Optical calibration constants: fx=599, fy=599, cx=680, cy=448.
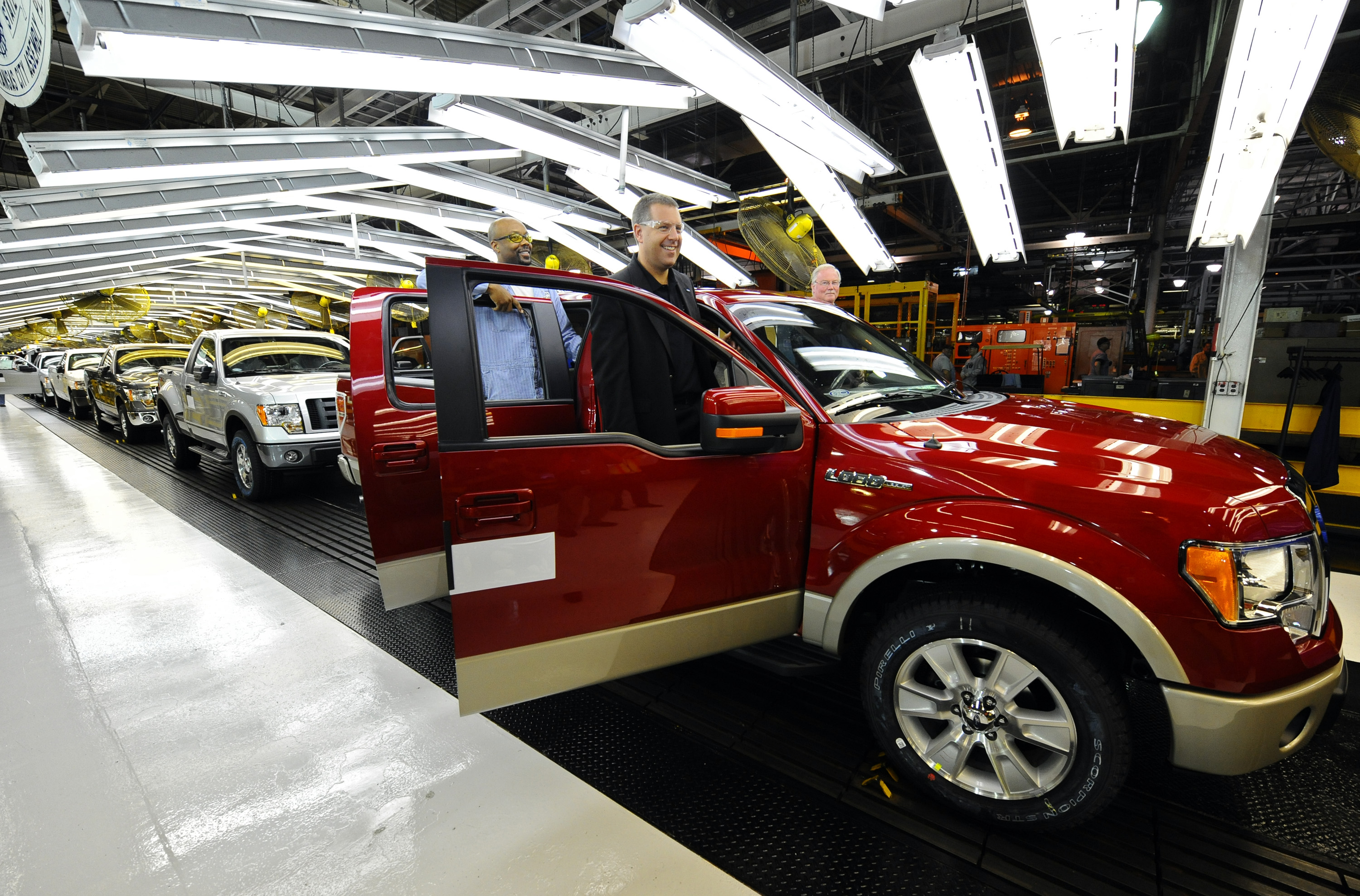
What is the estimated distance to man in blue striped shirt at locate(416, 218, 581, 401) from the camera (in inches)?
105

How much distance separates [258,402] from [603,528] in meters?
4.32

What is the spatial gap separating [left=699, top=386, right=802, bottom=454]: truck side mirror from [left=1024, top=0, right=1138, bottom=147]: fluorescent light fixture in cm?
296

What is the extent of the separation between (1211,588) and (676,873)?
1.49 metres

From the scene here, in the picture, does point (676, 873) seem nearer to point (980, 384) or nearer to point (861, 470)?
point (861, 470)

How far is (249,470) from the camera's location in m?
5.18

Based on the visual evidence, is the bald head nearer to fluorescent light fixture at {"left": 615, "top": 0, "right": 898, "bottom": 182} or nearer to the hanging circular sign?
fluorescent light fixture at {"left": 615, "top": 0, "right": 898, "bottom": 182}

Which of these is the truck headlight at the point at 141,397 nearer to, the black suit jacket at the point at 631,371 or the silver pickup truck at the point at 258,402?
the silver pickup truck at the point at 258,402

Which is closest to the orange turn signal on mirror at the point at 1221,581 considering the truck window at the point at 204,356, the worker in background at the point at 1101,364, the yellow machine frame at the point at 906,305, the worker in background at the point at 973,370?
the truck window at the point at 204,356

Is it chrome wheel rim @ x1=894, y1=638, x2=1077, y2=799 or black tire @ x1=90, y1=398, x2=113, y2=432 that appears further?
black tire @ x1=90, y1=398, x2=113, y2=432

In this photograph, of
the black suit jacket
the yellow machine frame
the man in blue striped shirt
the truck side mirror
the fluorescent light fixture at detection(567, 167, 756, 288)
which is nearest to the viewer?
the truck side mirror

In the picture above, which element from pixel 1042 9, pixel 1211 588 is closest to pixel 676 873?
pixel 1211 588

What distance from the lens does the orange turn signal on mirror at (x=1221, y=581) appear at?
141cm

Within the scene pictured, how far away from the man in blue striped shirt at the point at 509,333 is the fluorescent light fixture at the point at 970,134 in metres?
2.90

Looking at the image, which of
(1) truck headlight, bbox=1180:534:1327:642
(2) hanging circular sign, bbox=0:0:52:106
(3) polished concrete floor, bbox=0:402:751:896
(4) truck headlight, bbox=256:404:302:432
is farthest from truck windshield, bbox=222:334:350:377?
(1) truck headlight, bbox=1180:534:1327:642
